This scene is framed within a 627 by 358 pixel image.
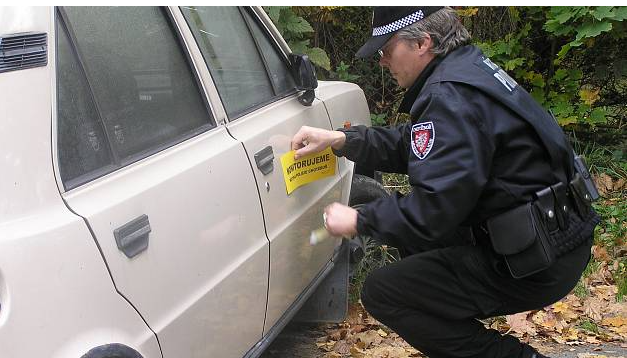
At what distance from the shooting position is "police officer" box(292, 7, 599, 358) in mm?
2316

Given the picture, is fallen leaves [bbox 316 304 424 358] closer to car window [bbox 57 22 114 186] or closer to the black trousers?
the black trousers

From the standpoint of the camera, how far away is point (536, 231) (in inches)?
95.0

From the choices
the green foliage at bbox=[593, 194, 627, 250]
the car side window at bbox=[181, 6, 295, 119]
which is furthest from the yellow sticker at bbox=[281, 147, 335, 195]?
the green foliage at bbox=[593, 194, 627, 250]

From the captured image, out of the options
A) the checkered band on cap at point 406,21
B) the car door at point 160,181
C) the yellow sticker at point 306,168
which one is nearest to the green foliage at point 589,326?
the yellow sticker at point 306,168

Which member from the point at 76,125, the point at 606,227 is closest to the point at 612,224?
the point at 606,227

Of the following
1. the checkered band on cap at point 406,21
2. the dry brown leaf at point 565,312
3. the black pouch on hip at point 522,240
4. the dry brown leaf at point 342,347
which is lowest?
the dry brown leaf at point 565,312

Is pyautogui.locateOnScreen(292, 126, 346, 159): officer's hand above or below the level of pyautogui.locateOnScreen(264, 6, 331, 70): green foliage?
below

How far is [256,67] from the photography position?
3.18 metres

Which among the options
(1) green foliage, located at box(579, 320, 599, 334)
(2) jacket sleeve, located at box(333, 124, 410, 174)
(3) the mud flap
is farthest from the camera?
(1) green foliage, located at box(579, 320, 599, 334)

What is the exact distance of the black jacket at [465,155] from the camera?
2.29 meters

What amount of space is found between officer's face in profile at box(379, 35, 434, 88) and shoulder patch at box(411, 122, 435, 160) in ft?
1.00

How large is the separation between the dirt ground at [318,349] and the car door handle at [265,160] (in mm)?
1459

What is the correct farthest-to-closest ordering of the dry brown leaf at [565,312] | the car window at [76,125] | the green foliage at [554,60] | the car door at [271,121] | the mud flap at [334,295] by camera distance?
the green foliage at [554,60] → the dry brown leaf at [565,312] → the mud flap at [334,295] → the car door at [271,121] → the car window at [76,125]

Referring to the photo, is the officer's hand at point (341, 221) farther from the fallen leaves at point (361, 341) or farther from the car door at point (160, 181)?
the fallen leaves at point (361, 341)
